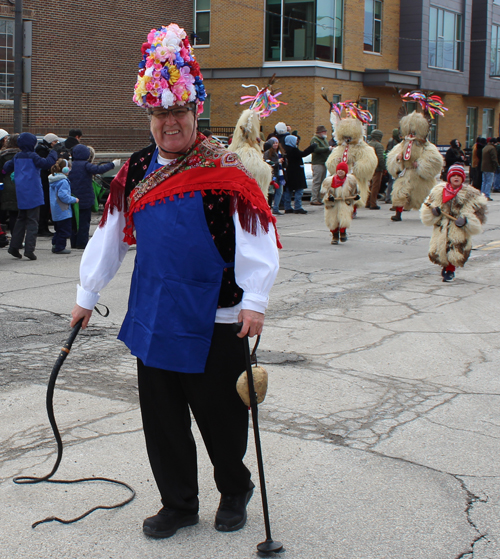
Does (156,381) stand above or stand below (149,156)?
below

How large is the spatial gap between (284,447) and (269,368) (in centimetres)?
158

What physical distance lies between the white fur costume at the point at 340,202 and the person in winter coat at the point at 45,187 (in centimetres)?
479

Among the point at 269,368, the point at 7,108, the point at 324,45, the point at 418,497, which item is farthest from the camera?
the point at 324,45

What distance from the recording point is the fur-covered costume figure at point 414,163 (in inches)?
632

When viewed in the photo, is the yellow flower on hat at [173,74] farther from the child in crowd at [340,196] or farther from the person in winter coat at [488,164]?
the person in winter coat at [488,164]

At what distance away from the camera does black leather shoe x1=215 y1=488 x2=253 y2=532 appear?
127 inches

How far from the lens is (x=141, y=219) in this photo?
3.15m

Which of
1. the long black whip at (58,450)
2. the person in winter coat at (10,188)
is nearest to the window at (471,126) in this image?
the person in winter coat at (10,188)

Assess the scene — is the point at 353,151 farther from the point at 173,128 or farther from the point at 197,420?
the point at 197,420

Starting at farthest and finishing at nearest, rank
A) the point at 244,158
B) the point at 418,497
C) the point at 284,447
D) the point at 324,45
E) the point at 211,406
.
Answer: the point at 324,45, the point at 244,158, the point at 284,447, the point at 418,497, the point at 211,406

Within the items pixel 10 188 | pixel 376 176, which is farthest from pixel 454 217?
pixel 376 176

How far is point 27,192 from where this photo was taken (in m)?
10.8

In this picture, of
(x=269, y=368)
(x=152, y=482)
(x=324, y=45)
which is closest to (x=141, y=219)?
(x=152, y=482)

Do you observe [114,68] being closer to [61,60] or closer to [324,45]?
[61,60]
